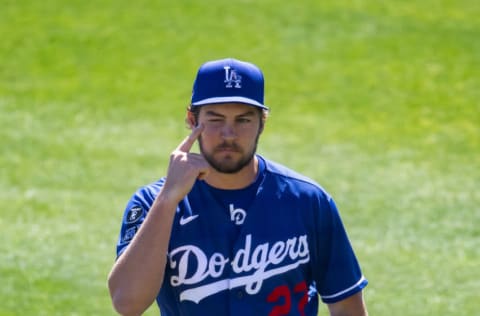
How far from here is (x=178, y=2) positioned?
16766 mm

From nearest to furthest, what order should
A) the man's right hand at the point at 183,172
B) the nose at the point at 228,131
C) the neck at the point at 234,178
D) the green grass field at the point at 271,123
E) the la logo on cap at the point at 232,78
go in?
the man's right hand at the point at 183,172 < the nose at the point at 228,131 < the la logo on cap at the point at 232,78 < the neck at the point at 234,178 < the green grass field at the point at 271,123

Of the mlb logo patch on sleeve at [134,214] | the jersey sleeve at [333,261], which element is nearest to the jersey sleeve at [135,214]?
the mlb logo patch on sleeve at [134,214]

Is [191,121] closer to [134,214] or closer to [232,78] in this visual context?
[232,78]

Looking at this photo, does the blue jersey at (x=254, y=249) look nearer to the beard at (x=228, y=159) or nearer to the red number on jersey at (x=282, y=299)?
the red number on jersey at (x=282, y=299)

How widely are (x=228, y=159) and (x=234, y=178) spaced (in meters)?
0.25

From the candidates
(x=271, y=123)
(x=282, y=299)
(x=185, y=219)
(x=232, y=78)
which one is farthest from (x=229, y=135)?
(x=271, y=123)

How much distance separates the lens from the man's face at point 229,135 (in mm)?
3949

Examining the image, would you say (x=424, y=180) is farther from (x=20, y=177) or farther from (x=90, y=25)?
(x=90, y=25)

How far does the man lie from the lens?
3842 millimetres

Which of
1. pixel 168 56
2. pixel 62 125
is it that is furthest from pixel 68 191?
pixel 168 56

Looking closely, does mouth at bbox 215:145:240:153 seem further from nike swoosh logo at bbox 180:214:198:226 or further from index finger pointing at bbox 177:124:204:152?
nike swoosh logo at bbox 180:214:198:226

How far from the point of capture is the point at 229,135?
393cm

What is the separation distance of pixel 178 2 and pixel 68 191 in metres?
6.49

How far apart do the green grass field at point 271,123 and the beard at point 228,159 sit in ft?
13.7
